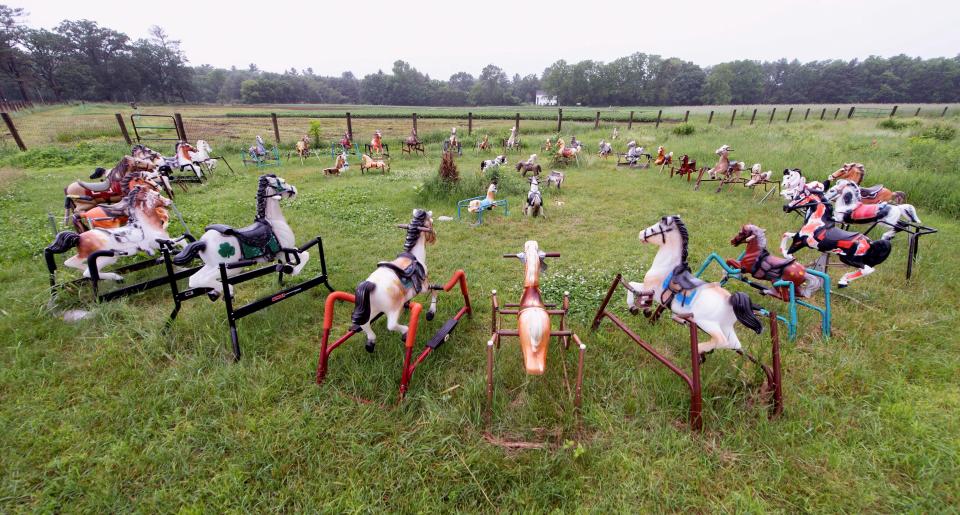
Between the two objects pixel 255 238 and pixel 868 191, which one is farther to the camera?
pixel 868 191

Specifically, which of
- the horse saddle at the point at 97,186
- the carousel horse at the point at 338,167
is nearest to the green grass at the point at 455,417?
the horse saddle at the point at 97,186

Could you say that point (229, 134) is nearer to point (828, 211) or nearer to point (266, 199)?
point (266, 199)

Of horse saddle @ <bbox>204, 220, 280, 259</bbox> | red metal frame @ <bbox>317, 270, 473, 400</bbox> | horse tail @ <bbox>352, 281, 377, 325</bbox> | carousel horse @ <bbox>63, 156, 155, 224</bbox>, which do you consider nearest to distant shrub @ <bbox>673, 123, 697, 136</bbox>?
red metal frame @ <bbox>317, 270, 473, 400</bbox>

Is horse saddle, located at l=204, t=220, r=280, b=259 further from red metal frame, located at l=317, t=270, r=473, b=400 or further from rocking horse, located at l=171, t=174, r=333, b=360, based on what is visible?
red metal frame, located at l=317, t=270, r=473, b=400

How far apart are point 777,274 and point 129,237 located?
6861mm

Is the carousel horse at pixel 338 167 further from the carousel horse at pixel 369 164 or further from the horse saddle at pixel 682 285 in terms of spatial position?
the horse saddle at pixel 682 285

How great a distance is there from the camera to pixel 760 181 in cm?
828

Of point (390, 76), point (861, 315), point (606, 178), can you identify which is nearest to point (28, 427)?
point (861, 315)

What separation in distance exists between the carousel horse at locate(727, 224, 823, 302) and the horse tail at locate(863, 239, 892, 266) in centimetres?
62

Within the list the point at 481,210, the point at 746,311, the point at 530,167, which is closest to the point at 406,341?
the point at 746,311

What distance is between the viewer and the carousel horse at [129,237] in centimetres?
389

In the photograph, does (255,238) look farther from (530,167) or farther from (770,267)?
(530,167)

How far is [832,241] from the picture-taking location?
13.4ft

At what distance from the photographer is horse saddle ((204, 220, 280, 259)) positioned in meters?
3.74
